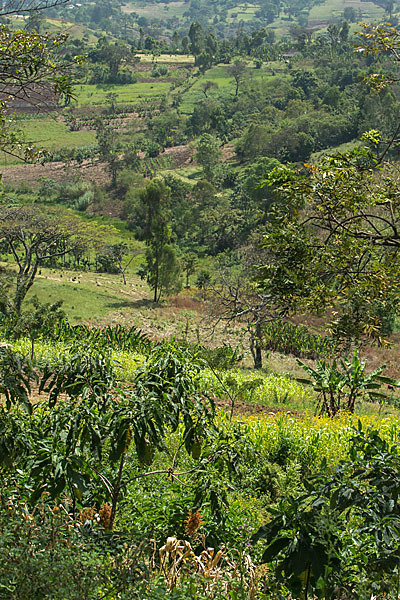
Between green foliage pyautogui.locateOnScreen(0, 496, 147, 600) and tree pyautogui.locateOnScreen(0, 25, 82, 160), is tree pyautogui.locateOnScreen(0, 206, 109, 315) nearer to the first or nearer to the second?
tree pyautogui.locateOnScreen(0, 25, 82, 160)

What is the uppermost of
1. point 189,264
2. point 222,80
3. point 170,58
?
point 170,58

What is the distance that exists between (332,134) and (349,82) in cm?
2227

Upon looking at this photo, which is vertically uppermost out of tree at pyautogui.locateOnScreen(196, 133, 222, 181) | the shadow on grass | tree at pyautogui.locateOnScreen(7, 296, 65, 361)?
tree at pyautogui.locateOnScreen(196, 133, 222, 181)

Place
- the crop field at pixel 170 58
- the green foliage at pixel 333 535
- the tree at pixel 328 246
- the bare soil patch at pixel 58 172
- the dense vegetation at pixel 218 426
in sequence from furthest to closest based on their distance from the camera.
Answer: the crop field at pixel 170 58
the bare soil patch at pixel 58 172
the tree at pixel 328 246
the dense vegetation at pixel 218 426
the green foliage at pixel 333 535

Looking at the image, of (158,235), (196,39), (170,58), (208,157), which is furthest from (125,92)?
(158,235)

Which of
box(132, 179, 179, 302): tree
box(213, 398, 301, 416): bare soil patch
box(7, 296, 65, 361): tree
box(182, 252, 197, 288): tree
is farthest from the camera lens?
box(182, 252, 197, 288): tree

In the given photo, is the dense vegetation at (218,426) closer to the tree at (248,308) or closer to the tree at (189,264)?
the tree at (248,308)

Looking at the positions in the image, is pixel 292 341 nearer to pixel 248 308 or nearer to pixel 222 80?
pixel 248 308

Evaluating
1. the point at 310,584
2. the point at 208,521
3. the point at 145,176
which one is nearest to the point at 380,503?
the point at 310,584

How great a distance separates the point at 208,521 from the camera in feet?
14.6

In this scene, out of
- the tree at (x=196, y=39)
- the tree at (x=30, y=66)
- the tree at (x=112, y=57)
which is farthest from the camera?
the tree at (x=196, y=39)

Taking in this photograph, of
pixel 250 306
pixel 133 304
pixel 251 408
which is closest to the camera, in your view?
pixel 250 306

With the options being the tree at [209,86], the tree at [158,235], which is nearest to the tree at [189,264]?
the tree at [158,235]

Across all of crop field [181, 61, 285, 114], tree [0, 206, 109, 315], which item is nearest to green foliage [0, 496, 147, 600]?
tree [0, 206, 109, 315]
